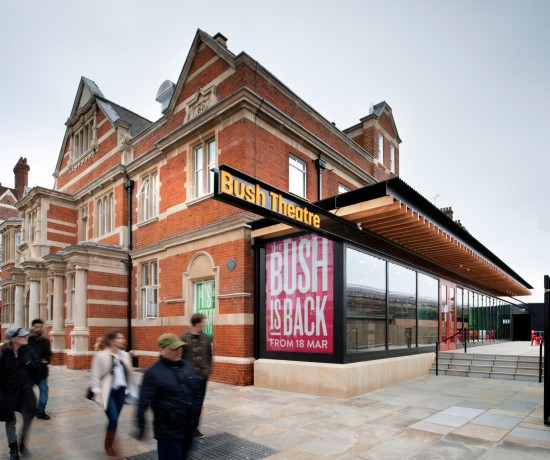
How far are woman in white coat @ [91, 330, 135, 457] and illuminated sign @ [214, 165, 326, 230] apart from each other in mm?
2381

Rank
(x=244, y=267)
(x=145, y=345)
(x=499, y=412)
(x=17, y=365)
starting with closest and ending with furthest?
(x=17, y=365) → (x=499, y=412) → (x=244, y=267) → (x=145, y=345)

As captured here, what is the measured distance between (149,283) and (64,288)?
507 cm

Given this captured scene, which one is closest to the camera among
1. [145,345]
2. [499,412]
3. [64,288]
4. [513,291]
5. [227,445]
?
[227,445]

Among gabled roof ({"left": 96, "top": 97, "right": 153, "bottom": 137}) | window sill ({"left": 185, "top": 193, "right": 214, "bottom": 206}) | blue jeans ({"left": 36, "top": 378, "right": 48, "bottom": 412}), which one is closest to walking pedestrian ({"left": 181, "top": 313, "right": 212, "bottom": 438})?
blue jeans ({"left": 36, "top": 378, "right": 48, "bottom": 412})

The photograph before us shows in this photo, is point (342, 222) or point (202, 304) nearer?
point (342, 222)

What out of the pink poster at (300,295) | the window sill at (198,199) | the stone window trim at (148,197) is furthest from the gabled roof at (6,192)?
the pink poster at (300,295)

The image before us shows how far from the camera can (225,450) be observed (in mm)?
5773

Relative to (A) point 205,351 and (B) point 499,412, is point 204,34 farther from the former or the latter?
(B) point 499,412

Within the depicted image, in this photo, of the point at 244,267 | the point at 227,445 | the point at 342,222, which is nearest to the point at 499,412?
the point at 342,222

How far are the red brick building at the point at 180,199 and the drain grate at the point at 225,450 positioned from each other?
15.1 ft

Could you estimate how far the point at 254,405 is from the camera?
8469mm

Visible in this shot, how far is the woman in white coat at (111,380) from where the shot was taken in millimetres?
5293

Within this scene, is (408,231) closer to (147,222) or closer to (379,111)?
(147,222)

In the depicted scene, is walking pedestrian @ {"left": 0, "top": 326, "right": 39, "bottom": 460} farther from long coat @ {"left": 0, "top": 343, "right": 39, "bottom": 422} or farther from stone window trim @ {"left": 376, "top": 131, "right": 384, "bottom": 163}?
stone window trim @ {"left": 376, "top": 131, "right": 384, "bottom": 163}
